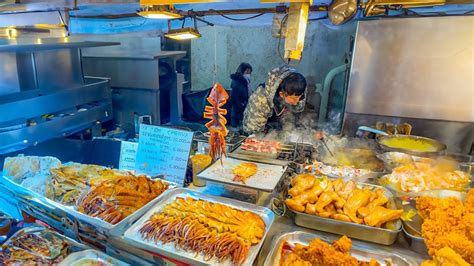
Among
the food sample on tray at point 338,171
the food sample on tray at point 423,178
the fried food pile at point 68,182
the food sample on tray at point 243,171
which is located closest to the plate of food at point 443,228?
the food sample on tray at point 423,178

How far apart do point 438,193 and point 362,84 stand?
2531mm

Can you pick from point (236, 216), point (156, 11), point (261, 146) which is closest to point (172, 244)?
point (236, 216)

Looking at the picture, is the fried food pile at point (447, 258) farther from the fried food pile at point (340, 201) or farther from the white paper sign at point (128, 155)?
the white paper sign at point (128, 155)

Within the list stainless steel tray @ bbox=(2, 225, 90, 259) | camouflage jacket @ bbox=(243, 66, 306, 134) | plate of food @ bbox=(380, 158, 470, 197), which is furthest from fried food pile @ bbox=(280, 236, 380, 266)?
camouflage jacket @ bbox=(243, 66, 306, 134)

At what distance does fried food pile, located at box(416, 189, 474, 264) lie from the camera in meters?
1.20

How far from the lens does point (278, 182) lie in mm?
1747

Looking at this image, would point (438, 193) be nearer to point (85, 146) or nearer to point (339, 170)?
Result: point (339, 170)

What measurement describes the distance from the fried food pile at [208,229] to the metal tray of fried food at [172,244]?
0.07ft

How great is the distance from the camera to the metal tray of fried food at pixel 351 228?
4.57 feet

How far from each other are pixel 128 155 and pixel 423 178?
7.14ft

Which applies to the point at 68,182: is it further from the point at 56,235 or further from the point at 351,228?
the point at 351,228

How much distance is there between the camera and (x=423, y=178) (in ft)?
5.89

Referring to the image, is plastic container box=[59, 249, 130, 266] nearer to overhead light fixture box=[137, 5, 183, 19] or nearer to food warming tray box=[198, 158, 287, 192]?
food warming tray box=[198, 158, 287, 192]

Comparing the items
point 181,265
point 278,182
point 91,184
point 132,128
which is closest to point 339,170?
point 278,182
